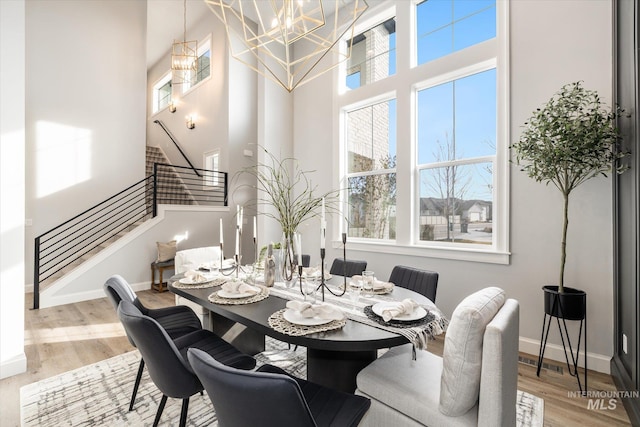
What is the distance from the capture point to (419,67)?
11.8 feet

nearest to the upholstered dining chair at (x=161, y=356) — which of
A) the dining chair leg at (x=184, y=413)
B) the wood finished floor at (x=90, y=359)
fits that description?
the dining chair leg at (x=184, y=413)

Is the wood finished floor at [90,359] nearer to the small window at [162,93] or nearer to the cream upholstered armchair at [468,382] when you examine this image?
the cream upholstered armchair at [468,382]

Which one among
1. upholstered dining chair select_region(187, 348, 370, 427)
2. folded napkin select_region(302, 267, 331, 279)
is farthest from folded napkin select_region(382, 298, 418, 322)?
folded napkin select_region(302, 267, 331, 279)

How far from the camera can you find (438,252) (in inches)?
132

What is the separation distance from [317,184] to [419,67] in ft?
6.86

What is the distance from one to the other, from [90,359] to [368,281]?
8.46 feet

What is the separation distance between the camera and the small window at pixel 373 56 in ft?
13.3

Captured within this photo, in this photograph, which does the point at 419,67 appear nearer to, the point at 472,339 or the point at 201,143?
the point at 472,339

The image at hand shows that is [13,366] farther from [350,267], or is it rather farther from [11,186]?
[350,267]

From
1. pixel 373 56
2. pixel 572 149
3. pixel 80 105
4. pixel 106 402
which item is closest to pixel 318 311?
pixel 106 402

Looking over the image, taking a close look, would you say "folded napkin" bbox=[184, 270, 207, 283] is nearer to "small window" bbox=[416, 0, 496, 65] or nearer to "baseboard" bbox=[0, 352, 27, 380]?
"baseboard" bbox=[0, 352, 27, 380]

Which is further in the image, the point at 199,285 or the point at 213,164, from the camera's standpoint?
the point at 213,164

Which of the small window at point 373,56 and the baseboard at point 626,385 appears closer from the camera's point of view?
the baseboard at point 626,385

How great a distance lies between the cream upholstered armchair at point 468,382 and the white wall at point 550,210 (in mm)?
1762
